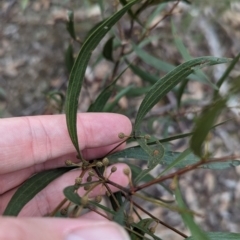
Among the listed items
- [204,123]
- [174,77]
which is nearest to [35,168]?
[174,77]

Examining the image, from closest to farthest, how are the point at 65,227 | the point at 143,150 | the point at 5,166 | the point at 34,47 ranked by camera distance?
the point at 65,227
the point at 143,150
the point at 5,166
the point at 34,47

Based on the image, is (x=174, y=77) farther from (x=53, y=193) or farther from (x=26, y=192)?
(x=53, y=193)

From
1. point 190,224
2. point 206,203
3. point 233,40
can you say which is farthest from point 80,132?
point 233,40

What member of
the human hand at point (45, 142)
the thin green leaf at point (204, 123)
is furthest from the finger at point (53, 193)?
the thin green leaf at point (204, 123)

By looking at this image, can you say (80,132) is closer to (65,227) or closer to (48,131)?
(48,131)

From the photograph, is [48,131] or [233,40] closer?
[48,131]

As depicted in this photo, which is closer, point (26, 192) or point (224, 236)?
point (224, 236)
